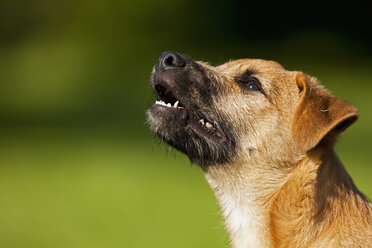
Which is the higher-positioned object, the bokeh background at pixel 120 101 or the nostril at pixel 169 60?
the bokeh background at pixel 120 101

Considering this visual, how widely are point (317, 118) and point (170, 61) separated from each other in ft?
4.19

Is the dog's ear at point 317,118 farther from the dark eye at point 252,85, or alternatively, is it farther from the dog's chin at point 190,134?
the dog's chin at point 190,134

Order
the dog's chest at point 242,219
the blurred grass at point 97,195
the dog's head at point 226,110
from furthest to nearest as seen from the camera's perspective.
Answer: the blurred grass at point 97,195 < the dog's head at point 226,110 < the dog's chest at point 242,219

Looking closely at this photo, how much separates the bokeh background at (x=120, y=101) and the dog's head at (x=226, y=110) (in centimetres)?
52

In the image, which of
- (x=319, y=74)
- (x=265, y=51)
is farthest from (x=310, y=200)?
(x=265, y=51)

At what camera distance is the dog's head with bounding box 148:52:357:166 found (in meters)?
5.52

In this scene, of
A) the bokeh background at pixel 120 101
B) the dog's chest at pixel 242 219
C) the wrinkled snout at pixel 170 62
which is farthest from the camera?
the bokeh background at pixel 120 101

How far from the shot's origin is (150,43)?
24.8 meters

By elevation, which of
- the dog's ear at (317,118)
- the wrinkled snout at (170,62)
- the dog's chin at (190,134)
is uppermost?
the wrinkled snout at (170,62)

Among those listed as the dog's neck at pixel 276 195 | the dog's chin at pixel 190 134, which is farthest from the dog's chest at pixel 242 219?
the dog's chin at pixel 190 134

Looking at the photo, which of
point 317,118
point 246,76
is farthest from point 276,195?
point 246,76

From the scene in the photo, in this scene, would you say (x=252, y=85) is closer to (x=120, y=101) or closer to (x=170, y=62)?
(x=170, y=62)

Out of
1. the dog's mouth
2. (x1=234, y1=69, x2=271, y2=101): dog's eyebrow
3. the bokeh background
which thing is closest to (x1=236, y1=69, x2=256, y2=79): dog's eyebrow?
(x1=234, y1=69, x2=271, y2=101): dog's eyebrow

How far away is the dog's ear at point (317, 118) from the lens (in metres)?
5.09
